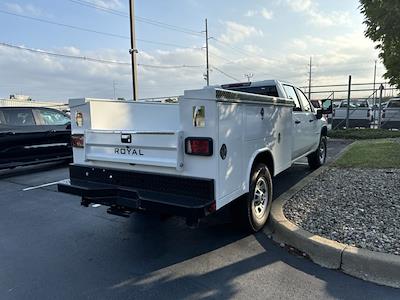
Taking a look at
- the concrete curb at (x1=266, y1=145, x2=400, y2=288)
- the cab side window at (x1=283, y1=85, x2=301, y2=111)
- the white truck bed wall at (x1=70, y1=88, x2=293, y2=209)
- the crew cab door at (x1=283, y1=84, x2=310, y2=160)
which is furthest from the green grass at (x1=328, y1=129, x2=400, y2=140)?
the concrete curb at (x1=266, y1=145, x2=400, y2=288)

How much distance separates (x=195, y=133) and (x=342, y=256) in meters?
1.93

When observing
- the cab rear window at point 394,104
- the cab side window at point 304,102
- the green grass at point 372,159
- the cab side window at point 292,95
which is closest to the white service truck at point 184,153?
the cab side window at point 292,95

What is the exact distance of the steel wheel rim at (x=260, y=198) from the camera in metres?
4.48

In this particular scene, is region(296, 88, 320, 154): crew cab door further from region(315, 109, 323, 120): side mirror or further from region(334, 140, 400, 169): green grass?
region(334, 140, 400, 169): green grass

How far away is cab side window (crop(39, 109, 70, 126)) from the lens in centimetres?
963

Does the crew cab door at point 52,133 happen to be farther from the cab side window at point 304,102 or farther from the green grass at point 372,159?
the green grass at point 372,159

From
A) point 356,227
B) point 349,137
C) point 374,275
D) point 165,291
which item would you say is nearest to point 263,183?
point 356,227

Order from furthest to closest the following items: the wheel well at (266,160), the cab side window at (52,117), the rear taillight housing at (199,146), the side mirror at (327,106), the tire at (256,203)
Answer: the cab side window at (52,117) < the side mirror at (327,106) < the wheel well at (266,160) < the tire at (256,203) < the rear taillight housing at (199,146)

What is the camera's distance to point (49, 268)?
3.73 m

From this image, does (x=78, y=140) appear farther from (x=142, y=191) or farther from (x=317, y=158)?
(x=317, y=158)

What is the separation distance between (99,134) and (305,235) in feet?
8.82

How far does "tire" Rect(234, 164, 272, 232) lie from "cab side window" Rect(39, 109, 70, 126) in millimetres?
7141

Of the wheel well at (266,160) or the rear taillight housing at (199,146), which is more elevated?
the rear taillight housing at (199,146)

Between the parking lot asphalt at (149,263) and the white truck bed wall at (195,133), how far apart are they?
0.74 metres
